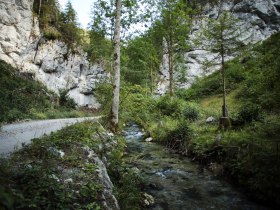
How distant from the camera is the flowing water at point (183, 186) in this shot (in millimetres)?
6653

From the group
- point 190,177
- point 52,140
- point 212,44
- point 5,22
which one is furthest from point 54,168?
point 5,22

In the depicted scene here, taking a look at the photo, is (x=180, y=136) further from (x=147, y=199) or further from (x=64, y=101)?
(x=64, y=101)

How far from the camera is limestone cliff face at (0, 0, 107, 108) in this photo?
80.6 ft

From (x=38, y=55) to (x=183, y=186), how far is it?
24.7 metres

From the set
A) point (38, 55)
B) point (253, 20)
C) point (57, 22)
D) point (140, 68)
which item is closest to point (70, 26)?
point (57, 22)

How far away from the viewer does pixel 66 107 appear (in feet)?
86.0

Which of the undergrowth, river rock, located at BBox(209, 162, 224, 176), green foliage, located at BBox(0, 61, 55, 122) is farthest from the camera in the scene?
the undergrowth

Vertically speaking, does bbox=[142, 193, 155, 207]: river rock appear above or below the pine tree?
below

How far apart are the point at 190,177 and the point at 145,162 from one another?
92.4 inches

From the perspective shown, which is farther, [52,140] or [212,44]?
[212,44]

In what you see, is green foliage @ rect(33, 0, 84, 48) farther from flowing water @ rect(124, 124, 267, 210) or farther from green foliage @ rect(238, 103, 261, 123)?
green foliage @ rect(238, 103, 261, 123)

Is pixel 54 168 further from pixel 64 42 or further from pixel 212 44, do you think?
pixel 64 42

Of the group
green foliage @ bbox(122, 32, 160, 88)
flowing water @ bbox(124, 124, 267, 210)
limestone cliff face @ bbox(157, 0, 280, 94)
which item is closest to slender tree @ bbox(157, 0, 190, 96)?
green foliage @ bbox(122, 32, 160, 88)

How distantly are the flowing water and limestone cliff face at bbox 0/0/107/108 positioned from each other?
639 inches
